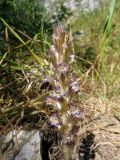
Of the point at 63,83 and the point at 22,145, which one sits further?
the point at 22,145

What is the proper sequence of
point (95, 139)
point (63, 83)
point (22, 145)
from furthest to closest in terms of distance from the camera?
point (95, 139) → point (22, 145) → point (63, 83)

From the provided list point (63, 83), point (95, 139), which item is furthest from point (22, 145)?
point (63, 83)

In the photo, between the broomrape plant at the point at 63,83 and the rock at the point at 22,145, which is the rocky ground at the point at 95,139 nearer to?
the rock at the point at 22,145

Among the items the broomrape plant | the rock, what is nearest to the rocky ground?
the rock

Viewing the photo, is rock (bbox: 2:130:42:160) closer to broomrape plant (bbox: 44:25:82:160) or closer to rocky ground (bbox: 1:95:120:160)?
rocky ground (bbox: 1:95:120:160)

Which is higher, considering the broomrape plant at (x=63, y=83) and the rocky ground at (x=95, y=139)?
the broomrape plant at (x=63, y=83)

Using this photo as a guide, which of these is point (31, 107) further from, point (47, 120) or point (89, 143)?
point (89, 143)

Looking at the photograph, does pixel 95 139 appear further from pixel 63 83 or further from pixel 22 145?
pixel 63 83

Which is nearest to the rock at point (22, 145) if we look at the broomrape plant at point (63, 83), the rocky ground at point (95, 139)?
the rocky ground at point (95, 139)

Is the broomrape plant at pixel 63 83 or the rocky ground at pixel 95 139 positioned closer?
the broomrape plant at pixel 63 83
